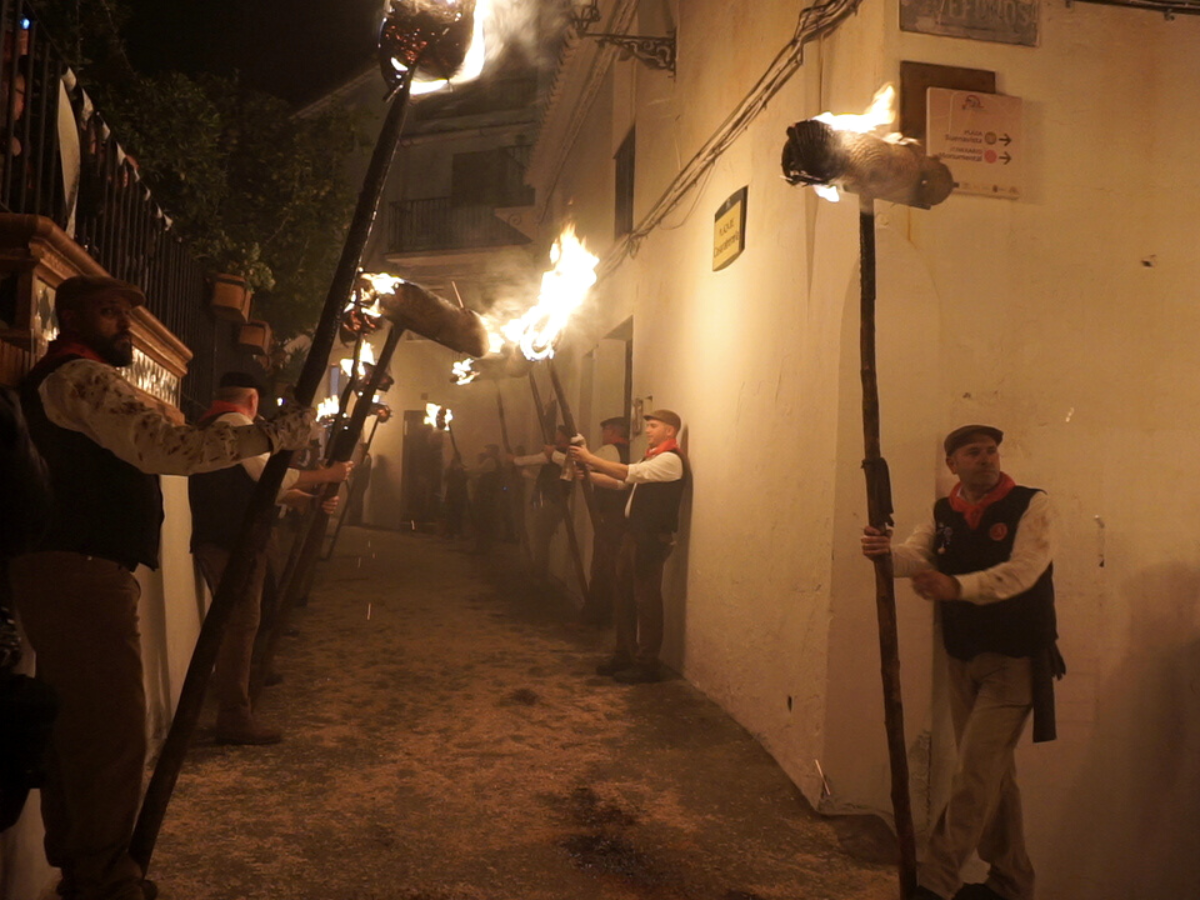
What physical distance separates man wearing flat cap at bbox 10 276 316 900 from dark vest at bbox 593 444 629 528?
5.46 meters

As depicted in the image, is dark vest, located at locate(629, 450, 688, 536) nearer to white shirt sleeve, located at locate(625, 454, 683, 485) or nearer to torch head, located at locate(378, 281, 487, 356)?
white shirt sleeve, located at locate(625, 454, 683, 485)

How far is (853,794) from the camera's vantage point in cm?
447

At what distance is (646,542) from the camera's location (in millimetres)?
7164

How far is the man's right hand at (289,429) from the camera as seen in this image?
3047 mm

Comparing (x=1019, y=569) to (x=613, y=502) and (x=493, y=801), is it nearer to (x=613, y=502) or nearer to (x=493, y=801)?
(x=493, y=801)

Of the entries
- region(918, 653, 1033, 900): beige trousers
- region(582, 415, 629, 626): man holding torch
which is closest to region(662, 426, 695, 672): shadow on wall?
region(582, 415, 629, 626): man holding torch

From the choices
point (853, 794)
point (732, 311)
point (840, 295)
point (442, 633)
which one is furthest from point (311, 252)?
point (853, 794)

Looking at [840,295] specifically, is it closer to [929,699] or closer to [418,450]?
[929,699]

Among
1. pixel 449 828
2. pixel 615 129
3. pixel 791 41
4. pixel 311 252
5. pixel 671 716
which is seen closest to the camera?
pixel 449 828

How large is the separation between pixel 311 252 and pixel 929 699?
10284 millimetres

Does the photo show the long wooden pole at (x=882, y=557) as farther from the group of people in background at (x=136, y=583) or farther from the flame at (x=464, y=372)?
the flame at (x=464, y=372)

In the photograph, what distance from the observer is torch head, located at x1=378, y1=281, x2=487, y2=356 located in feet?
15.5

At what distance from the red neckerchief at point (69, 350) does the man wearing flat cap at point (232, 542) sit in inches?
80.5

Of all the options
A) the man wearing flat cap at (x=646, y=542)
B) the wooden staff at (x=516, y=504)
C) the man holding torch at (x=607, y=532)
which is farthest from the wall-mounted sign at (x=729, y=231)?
the wooden staff at (x=516, y=504)
